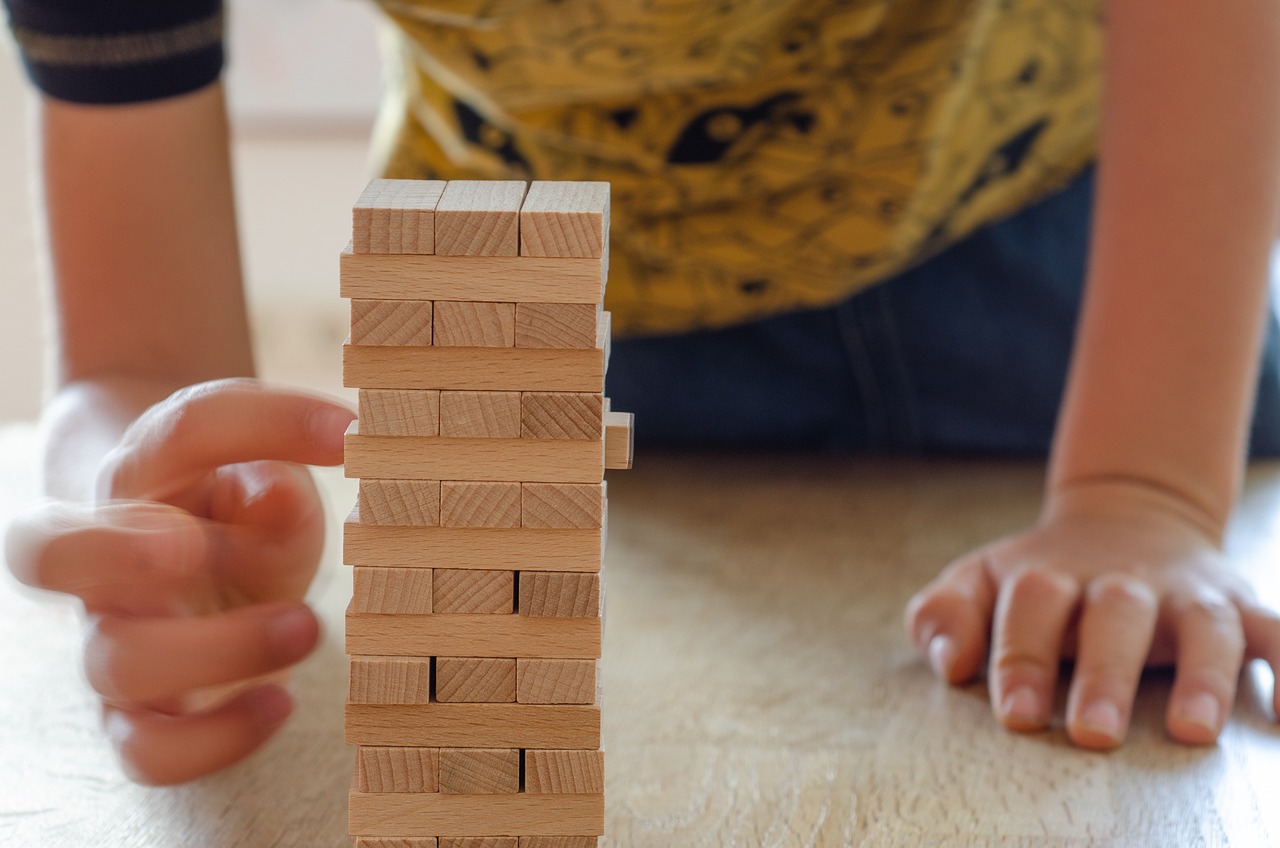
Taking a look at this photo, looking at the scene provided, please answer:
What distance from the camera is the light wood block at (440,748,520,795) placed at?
1.37 ft

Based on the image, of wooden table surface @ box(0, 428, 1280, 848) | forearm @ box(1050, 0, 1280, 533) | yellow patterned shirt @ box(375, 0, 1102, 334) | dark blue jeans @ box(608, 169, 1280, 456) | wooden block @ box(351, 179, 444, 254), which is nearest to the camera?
wooden block @ box(351, 179, 444, 254)

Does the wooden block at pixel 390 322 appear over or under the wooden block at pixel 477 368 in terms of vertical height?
over

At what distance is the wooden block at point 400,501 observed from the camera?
0.39m

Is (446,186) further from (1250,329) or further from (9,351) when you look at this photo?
(9,351)

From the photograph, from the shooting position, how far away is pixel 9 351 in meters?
2.36

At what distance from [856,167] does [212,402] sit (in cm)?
62

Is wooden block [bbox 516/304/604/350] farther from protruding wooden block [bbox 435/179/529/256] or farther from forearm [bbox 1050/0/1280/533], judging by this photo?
forearm [bbox 1050/0/1280/533]

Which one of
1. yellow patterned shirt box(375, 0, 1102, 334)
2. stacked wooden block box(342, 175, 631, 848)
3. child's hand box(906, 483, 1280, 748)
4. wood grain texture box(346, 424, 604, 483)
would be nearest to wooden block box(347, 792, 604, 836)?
stacked wooden block box(342, 175, 631, 848)

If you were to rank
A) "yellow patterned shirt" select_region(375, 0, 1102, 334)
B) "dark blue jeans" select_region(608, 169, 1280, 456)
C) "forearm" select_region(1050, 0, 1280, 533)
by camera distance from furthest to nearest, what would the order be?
"dark blue jeans" select_region(608, 169, 1280, 456), "yellow patterned shirt" select_region(375, 0, 1102, 334), "forearm" select_region(1050, 0, 1280, 533)

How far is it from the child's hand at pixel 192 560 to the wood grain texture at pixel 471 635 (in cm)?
7

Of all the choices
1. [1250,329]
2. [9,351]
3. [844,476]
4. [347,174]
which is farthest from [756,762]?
[9,351]

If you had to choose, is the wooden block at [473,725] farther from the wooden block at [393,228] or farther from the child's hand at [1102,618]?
the child's hand at [1102,618]

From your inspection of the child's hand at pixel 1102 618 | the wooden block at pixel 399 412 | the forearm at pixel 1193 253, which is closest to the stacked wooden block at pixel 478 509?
the wooden block at pixel 399 412

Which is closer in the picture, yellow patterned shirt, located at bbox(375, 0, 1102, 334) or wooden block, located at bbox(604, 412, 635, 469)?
wooden block, located at bbox(604, 412, 635, 469)
